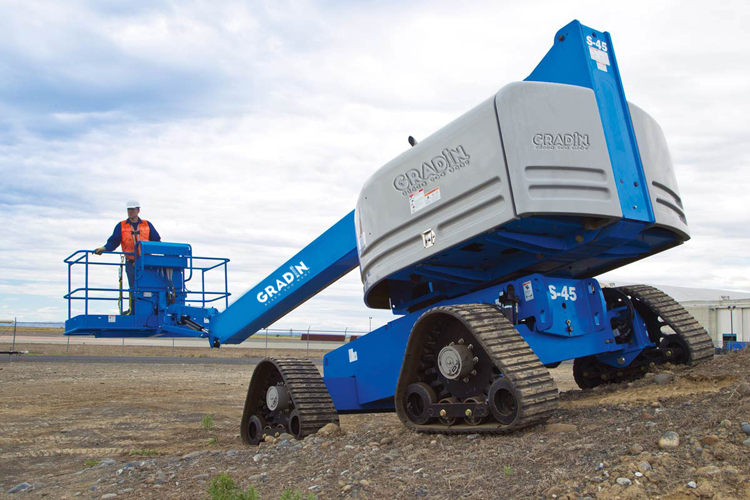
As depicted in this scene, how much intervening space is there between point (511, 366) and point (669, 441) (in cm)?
116

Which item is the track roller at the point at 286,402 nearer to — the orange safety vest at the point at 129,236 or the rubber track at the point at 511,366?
the rubber track at the point at 511,366

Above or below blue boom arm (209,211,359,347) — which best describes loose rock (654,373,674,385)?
below

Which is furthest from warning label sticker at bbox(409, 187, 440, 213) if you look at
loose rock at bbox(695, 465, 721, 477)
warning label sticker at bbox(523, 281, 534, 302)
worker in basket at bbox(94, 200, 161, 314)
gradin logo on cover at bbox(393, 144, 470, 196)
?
worker in basket at bbox(94, 200, 161, 314)

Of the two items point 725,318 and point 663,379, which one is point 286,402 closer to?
point 663,379

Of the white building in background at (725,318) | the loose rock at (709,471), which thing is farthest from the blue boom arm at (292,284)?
the white building in background at (725,318)

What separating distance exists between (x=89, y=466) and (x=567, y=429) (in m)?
4.79

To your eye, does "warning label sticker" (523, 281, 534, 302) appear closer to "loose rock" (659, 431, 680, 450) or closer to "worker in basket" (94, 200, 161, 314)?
"loose rock" (659, 431, 680, 450)

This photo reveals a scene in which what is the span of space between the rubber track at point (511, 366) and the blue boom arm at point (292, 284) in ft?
7.87

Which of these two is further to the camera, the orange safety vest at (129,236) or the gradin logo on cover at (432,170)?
the orange safety vest at (129,236)

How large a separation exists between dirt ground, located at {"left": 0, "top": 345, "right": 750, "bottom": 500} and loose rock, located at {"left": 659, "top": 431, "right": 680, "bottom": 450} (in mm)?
37

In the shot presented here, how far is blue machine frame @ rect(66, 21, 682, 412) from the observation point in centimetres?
524

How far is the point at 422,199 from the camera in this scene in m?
5.61

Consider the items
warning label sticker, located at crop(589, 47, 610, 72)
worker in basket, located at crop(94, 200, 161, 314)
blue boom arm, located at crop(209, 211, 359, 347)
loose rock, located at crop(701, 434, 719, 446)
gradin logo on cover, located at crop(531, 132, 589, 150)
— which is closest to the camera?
loose rock, located at crop(701, 434, 719, 446)

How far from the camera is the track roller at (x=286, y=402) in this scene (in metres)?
6.94
